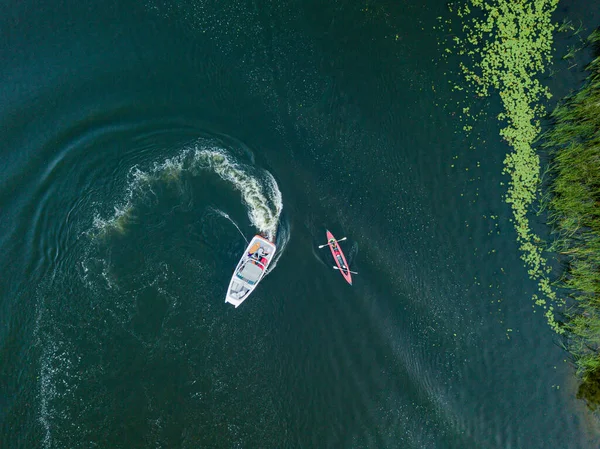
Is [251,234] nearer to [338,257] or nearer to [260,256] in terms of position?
[260,256]

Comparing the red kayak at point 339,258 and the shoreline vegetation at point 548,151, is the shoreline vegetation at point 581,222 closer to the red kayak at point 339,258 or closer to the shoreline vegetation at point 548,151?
the shoreline vegetation at point 548,151

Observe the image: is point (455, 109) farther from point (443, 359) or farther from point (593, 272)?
point (443, 359)

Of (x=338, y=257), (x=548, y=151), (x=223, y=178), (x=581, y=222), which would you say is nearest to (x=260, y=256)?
(x=338, y=257)

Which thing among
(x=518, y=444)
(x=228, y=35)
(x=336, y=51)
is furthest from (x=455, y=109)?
(x=518, y=444)

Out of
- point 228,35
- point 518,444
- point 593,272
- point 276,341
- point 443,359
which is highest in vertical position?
point 228,35

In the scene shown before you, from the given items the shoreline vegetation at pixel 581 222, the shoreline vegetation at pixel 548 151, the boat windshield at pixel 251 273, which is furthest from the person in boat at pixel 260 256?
the shoreline vegetation at pixel 581 222

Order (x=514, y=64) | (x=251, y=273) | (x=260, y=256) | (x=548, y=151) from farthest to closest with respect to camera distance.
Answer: (x=514, y=64) < (x=548, y=151) < (x=260, y=256) < (x=251, y=273)
